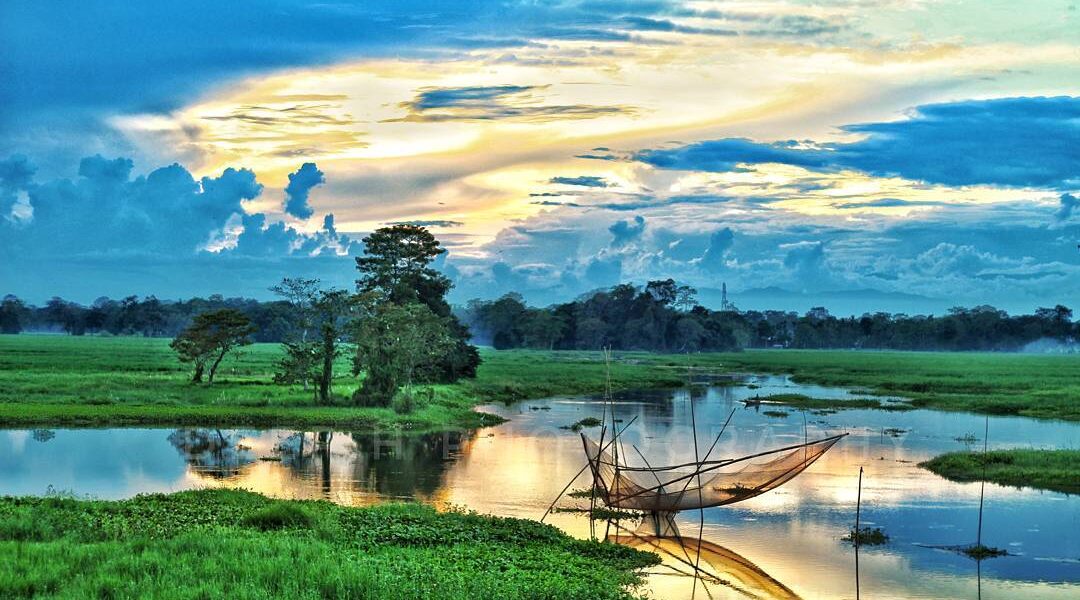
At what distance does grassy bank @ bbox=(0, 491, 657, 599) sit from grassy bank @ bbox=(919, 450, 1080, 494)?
1572 centimetres

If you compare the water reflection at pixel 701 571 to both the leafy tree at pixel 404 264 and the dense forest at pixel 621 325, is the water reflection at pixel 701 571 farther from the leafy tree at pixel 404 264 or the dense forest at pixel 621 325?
the dense forest at pixel 621 325

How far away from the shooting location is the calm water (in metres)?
18.7

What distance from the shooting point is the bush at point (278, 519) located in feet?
60.3

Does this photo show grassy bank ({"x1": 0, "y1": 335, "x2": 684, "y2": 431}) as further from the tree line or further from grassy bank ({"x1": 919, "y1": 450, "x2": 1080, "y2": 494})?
the tree line

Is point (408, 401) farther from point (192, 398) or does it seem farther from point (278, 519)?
point (278, 519)

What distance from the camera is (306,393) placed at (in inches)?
1845

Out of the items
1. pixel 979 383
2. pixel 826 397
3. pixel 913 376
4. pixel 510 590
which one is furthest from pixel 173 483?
pixel 913 376

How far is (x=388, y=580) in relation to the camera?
14.2 meters

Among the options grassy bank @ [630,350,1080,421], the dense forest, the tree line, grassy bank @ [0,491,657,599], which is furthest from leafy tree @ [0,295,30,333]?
grassy bank @ [0,491,657,599]

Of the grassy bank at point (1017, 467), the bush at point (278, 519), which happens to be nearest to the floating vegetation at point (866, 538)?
the grassy bank at point (1017, 467)

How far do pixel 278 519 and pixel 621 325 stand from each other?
130209 millimetres

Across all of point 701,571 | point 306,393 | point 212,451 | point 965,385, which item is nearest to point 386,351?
point 306,393

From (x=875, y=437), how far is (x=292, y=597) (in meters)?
32.1

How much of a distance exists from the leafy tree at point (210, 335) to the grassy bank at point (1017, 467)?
3298 centimetres
